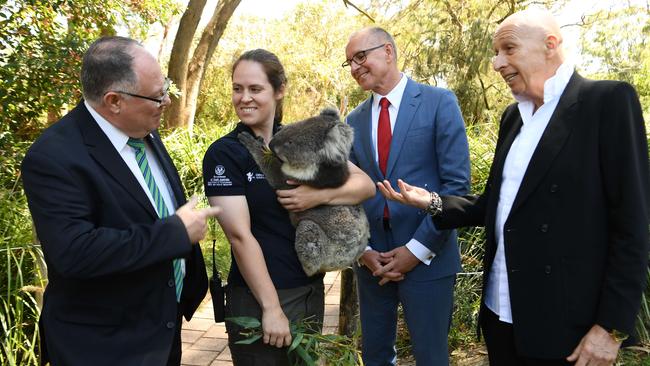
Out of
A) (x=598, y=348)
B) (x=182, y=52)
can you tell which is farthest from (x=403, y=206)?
(x=182, y=52)

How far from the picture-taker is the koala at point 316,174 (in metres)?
2.19

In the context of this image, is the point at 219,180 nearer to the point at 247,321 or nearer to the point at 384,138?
the point at 247,321

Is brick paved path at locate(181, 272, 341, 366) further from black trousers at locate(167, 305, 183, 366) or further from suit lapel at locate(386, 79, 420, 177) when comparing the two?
suit lapel at locate(386, 79, 420, 177)

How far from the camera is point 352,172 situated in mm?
2457

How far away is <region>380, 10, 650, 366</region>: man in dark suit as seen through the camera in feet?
5.87

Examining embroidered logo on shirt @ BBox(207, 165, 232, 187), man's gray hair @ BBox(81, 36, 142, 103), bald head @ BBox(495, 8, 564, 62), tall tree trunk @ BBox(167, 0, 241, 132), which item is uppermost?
tall tree trunk @ BBox(167, 0, 241, 132)

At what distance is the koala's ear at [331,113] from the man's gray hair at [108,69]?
96 cm

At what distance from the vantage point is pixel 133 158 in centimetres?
196

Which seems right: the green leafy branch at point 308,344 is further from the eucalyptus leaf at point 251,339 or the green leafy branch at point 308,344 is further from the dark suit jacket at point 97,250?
the dark suit jacket at point 97,250

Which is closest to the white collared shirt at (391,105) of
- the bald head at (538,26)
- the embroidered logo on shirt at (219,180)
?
the bald head at (538,26)

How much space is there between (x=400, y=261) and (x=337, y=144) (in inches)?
32.7

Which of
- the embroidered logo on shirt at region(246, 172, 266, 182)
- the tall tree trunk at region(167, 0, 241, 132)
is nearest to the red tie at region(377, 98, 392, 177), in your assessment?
the embroidered logo on shirt at region(246, 172, 266, 182)

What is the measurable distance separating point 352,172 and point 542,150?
86cm

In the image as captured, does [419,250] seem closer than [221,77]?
Yes
